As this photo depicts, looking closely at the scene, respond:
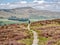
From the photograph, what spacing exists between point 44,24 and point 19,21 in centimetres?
1361

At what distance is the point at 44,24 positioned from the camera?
54031 mm

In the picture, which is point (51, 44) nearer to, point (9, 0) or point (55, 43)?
point (55, 43)

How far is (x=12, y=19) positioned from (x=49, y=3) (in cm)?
776

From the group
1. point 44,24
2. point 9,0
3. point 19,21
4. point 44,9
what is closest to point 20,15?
point 19,21

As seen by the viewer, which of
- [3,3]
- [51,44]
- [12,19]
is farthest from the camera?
[12,19]

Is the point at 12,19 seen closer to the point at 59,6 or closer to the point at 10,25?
the point at 10,25

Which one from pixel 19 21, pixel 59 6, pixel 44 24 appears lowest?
pixel 44 24

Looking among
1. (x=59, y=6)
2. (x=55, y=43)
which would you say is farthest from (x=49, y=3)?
(x=55, y=43)

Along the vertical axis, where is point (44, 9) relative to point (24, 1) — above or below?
below

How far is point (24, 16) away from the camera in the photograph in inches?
1715

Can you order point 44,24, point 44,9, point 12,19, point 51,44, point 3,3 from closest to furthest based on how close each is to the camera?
point 51,44 → point 3,3 → point 12,19 → point 44,9 → point 44,24

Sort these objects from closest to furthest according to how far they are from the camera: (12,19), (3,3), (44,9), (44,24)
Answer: (3,3) → (12,19) → (44,9) → (44,24)

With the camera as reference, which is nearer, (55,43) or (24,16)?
(55,43)

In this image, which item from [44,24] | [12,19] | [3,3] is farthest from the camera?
[44,24]
